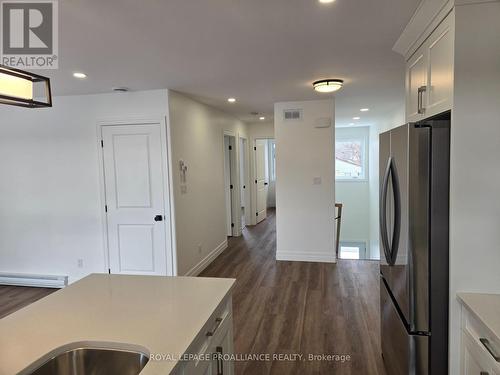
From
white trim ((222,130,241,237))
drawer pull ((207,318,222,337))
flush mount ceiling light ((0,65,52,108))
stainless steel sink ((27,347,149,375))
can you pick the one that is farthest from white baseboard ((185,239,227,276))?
flush mount ceiling light ((0,65,52,108))

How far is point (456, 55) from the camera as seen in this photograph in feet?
5.32

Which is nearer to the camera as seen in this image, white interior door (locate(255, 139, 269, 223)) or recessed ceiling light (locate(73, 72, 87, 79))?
recessed ceiling light (locate(73, 72, 87, 79))

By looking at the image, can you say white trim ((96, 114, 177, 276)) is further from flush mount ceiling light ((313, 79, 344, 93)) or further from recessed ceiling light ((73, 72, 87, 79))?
flush mount ceiling light ((313, 79, 344, 93))

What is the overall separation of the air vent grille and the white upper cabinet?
2351 millimetres

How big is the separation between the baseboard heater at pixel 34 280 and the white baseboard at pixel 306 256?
10.2ft

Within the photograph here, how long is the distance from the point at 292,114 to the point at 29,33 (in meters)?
3.48

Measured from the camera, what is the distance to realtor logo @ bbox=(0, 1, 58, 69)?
182 cm

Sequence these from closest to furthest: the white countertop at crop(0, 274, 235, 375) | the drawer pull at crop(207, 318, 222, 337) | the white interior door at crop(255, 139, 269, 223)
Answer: the white countertop at crop(0, 274, 235, 375) < the drawer pull at crop(207, 318, 222, 337) < the white interior door at crop(255, 139, 269, 223)

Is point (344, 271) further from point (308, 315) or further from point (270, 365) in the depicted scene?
point (270, 365)

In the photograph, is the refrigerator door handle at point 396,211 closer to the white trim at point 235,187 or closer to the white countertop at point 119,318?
the white countertop at point 119,318

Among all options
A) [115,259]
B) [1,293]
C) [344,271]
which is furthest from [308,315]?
[1,293]

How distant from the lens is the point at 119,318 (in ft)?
4.73

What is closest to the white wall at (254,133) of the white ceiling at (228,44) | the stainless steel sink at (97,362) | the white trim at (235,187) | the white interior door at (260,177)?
the white interior door at (260,177)

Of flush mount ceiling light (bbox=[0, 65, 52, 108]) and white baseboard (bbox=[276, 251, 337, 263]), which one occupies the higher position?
flush mount ceiling light (bbox=[0, 65, 52, 108])
